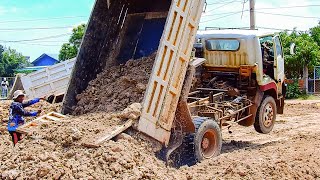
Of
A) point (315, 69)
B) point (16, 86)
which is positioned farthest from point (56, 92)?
point (315, 69)

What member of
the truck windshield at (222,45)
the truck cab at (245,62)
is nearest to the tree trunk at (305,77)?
the truck cab at (245,62)

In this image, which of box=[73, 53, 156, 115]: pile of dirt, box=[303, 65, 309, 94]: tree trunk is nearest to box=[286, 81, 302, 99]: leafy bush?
box=[303, 65, 309, 94]: tree trunk

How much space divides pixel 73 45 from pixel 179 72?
99.4ft

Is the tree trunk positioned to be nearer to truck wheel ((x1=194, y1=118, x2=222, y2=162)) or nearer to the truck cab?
the truck cab

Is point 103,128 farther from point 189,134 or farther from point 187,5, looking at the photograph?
point 187,5

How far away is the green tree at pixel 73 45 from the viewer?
117 ft

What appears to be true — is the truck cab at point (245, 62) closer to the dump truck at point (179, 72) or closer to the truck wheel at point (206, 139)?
the dump truck at point (179, 72)

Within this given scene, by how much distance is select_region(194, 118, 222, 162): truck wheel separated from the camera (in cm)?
742

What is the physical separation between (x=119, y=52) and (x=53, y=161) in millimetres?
3600

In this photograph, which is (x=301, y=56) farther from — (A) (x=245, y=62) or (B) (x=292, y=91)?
(A) (x=245, y=62)

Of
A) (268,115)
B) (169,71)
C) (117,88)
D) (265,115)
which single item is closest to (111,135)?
(169,71)

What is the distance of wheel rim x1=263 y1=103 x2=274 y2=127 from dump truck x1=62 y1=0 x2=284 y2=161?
0.05 feet

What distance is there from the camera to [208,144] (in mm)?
7953

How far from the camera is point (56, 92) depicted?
14359mm
